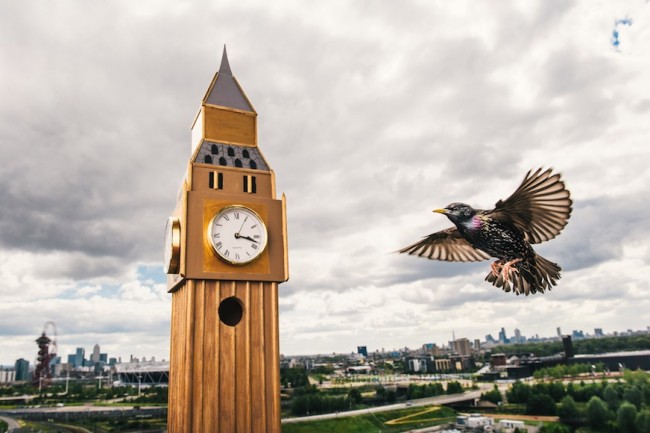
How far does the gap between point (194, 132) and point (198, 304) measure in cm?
289

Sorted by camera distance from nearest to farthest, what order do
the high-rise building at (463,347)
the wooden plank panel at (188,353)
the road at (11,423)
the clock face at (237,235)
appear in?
1. the wooden plank panel at (188,353)
2. the clock face at (237,235)
3. the road at (11,423)
4. the high-rise building at (463,347)

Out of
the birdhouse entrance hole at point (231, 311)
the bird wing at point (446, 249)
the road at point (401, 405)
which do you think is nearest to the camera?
the bird wing at point (446, 249)

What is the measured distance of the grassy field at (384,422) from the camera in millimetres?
35938

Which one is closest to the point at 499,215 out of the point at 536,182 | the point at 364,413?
the point at 536,182

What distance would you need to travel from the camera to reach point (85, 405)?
4356 cm

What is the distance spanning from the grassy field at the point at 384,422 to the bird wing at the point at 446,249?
1365 inches

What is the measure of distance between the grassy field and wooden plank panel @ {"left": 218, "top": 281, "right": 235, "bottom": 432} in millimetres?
31252

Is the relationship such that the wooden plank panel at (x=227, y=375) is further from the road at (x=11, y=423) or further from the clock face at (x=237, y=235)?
the road at (x=11, y=423)

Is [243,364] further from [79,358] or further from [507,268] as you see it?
[79,358]

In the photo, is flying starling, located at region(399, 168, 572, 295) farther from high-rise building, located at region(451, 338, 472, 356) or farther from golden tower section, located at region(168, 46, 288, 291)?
high-rise building, located at region(451, 338, 472, 356)

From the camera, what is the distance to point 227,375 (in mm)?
5781

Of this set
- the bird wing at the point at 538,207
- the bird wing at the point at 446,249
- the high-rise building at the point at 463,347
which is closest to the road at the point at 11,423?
the bird wing at the point at 446,249

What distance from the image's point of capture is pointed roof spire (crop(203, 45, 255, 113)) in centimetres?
709

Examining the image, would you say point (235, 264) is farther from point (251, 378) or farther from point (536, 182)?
point (536, 182)
